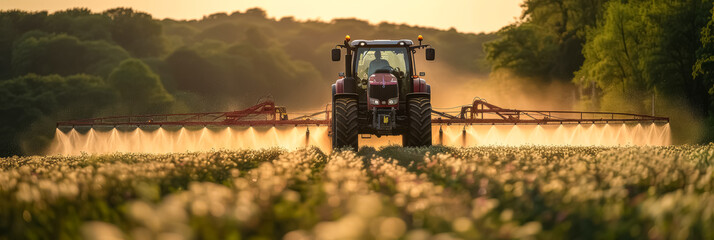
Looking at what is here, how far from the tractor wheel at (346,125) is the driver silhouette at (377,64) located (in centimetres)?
268

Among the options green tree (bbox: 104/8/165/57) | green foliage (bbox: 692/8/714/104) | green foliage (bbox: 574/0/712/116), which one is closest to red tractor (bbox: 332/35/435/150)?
green foliage (bbox: 692/8/714/104)

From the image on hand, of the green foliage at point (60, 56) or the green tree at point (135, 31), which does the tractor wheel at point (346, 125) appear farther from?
the green tree at point (135, 31)

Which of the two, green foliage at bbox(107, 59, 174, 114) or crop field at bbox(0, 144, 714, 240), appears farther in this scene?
green foliage at bbox(107, 59, 174, 114)

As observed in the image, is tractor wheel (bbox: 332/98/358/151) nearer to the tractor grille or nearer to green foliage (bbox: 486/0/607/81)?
the tractor grille

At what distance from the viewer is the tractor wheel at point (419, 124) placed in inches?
950

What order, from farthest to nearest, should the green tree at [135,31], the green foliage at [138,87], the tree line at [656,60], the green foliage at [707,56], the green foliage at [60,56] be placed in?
the green tree at [135,31], the green foliage at [60,56], the green foliage at [138,87], the tree line at [656,60], the green foliage at [707,56]

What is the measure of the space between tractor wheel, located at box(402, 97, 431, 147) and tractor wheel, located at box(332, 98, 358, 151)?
1654mm

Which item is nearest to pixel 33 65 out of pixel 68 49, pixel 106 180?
pixel 68 49

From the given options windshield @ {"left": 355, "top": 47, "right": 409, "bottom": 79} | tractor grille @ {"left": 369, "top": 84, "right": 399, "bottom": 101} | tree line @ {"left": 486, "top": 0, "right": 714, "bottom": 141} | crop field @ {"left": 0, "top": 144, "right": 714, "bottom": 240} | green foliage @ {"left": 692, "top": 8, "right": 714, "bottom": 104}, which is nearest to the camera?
crop field @ {"left": 0, "top": 144, "right": 714, "bottom": 240}

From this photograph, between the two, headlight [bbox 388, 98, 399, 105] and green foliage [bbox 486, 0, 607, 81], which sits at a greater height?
green foliage [bbox 486, 0, 607, 81]

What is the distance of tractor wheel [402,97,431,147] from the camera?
79.2 ft

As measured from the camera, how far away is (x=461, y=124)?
3547 cm

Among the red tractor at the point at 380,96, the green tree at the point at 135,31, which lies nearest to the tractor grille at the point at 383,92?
the red tractor at the point at 380,96

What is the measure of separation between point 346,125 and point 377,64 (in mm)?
3643
